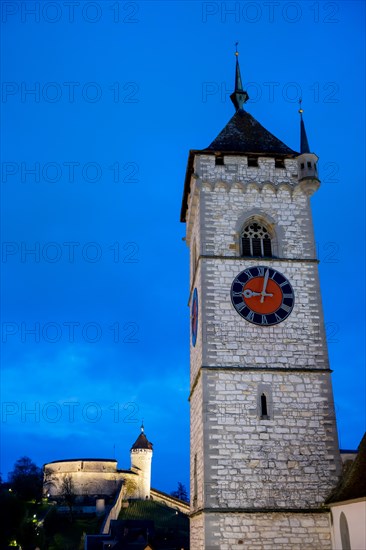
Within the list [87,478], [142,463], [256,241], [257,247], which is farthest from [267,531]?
[142,463]

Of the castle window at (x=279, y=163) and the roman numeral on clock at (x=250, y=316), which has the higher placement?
the castle window at (x=279, y=163)

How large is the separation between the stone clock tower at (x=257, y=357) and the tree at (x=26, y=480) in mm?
62102

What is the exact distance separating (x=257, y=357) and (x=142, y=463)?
6557 centimetres

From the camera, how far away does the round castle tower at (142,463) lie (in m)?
75.5

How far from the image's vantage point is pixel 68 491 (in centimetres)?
7031

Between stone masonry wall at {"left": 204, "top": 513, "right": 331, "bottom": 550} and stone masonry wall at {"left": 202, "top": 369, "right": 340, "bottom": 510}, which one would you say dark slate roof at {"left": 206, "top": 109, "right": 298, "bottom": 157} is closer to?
stone masonry wall at {"left": 202, "top": 369, "right": 340, "bottom": 510}

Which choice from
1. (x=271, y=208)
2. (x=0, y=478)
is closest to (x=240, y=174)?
(x=271, y=208)

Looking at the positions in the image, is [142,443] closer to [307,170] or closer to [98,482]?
[98,482]

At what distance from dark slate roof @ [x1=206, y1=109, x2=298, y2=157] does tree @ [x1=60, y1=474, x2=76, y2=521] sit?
5780 centimetres

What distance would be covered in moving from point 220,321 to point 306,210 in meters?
4.88

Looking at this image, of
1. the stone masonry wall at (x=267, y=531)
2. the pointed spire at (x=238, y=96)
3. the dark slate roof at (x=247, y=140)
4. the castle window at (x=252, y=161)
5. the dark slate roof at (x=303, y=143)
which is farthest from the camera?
the pointed spire at (x=238, y=96)

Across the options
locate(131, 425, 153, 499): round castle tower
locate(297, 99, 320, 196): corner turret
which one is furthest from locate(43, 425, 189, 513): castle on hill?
locate(297, 99, 320, 196): corner turret

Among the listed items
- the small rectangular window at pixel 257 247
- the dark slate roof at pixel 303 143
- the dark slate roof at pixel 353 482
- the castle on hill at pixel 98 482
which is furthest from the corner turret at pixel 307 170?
the castle on hill at pixel 98 482

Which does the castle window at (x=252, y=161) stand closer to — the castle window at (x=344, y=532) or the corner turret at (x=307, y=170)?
the corner turret at (x=307, y=170)
